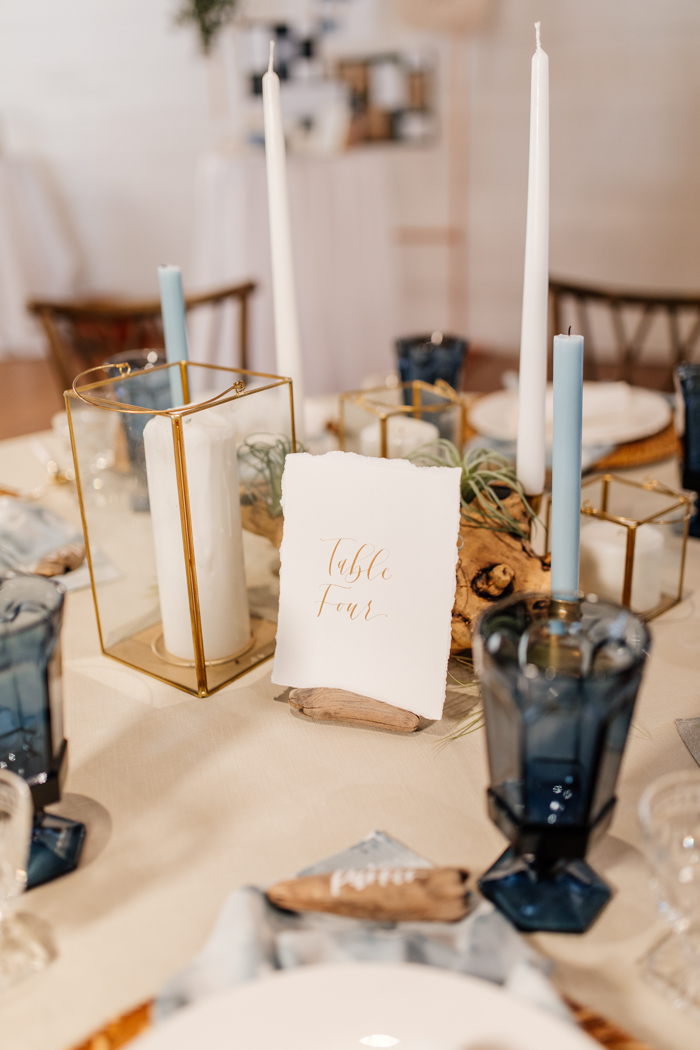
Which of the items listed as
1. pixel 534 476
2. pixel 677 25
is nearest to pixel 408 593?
pixel 534 476

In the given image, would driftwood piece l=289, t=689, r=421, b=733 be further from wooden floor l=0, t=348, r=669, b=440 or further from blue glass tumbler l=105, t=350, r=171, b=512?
wooden floor l=0, t=348, r=669, b=440

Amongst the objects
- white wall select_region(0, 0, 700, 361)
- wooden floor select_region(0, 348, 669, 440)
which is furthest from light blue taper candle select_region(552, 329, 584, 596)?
white wall select_region(0, 0, 700, 361)

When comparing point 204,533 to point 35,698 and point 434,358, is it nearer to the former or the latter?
point 35,698

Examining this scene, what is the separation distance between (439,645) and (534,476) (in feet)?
0.59

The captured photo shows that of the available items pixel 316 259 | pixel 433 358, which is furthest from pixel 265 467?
pixel 316 259

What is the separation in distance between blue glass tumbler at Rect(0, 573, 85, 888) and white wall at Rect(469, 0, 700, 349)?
3.94 metres

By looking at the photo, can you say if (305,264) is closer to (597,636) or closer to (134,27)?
(134,27)

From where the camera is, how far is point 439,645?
2.03 feet

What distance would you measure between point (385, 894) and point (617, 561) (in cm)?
40

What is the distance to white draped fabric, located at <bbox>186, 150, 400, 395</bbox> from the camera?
3.24 metres

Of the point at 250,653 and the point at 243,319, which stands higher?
the point at 243,319

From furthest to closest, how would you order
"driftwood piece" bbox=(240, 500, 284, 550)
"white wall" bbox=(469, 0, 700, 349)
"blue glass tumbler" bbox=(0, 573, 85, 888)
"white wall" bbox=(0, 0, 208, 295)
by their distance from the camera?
"white wall" bbox=(0, 0, 208, 295), "white wall" bbox=(469, 0, 700, 349), "driftwood piece" bbox=(240, 500, 284, 550), "blue glass tumbler" bbox=(0, 573, 85, 888)

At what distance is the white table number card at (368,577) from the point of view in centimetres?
61

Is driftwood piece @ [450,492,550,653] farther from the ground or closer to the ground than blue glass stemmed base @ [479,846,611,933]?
farther from the ground
